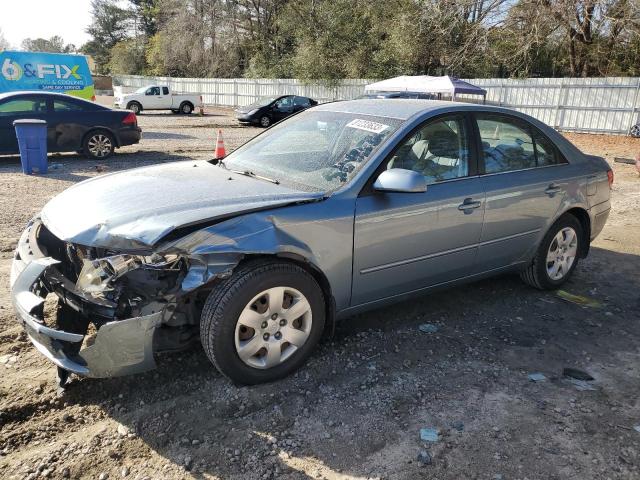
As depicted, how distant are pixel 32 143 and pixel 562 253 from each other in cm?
947

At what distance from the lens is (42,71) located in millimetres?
20141

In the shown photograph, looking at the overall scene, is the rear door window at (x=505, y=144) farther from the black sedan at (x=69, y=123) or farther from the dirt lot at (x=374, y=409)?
the black sedan at (x=69, y=123)

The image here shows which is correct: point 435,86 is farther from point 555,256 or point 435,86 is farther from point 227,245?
point 227,245

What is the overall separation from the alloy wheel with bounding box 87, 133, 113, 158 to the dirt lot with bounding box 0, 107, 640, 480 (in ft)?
27.4

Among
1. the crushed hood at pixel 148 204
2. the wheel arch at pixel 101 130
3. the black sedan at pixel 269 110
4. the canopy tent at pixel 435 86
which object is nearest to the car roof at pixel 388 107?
the crushed hood at pixel 148 204

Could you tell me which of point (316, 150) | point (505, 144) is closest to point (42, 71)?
point (316, 150)

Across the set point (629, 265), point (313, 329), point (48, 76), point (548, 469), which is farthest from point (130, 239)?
point (48, 76)

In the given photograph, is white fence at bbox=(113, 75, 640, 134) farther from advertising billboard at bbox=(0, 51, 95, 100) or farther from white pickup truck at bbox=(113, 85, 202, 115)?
advertising billboard at bbox=(0, 51, 95, 100)

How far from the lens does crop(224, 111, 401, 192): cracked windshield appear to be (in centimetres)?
360

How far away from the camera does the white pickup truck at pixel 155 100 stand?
2700cm

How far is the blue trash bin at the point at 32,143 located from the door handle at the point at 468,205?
8944 mm

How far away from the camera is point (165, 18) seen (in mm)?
47562

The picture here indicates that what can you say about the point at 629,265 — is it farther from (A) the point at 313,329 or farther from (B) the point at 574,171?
(A) the point at 313,329

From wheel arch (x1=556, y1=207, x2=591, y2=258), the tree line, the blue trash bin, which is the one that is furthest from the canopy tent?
wheel arch (x1=556, y1=207, x2=591, y2=258)
